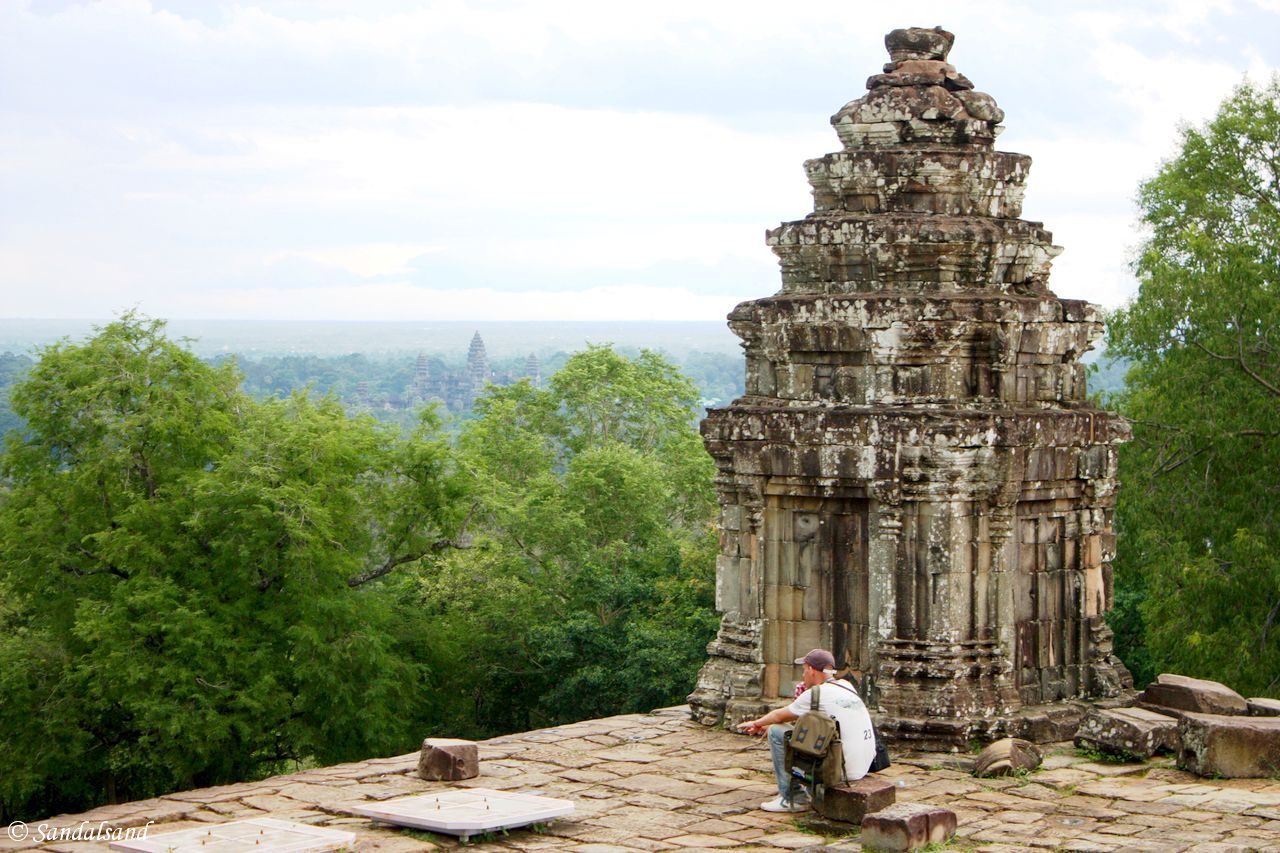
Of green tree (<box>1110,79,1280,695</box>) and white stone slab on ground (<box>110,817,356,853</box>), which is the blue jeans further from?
green tree (<box>1110,79,1280,695</box>)

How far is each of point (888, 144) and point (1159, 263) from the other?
8.59 metres

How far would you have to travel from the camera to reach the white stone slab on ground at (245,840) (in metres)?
10.3

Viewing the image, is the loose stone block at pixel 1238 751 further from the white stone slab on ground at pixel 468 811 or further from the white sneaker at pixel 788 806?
the white stone slab on ground at pixel 468 811

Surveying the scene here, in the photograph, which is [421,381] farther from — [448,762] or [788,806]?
[788,806]

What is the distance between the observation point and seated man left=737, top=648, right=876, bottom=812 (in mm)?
11648

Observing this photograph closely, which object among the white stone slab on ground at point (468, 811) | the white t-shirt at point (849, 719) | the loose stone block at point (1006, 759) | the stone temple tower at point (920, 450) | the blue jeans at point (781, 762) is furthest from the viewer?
the stone temple tower at point (920, 450)

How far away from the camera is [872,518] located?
13750 millimetres

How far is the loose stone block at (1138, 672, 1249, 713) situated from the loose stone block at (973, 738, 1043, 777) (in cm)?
144

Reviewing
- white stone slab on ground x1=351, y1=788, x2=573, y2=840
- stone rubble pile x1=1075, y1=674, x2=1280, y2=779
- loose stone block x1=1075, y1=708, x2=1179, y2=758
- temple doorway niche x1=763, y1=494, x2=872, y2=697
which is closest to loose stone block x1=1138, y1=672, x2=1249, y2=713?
stone rubble pile x1=1075, y1=674, x2=1280, y2=779

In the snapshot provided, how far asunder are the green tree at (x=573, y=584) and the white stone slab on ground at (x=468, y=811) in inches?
383

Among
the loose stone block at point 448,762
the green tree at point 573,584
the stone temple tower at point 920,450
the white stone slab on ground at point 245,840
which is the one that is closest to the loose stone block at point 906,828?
the stone temple tower at point 920,450

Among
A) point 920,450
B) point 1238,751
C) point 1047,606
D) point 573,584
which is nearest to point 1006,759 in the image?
point 1238,751

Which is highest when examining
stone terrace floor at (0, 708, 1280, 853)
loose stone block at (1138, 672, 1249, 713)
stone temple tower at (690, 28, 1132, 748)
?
stone temple tower at (690, 28, 1132, 748)

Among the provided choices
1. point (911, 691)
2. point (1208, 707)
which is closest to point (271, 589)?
point (911, 691)
